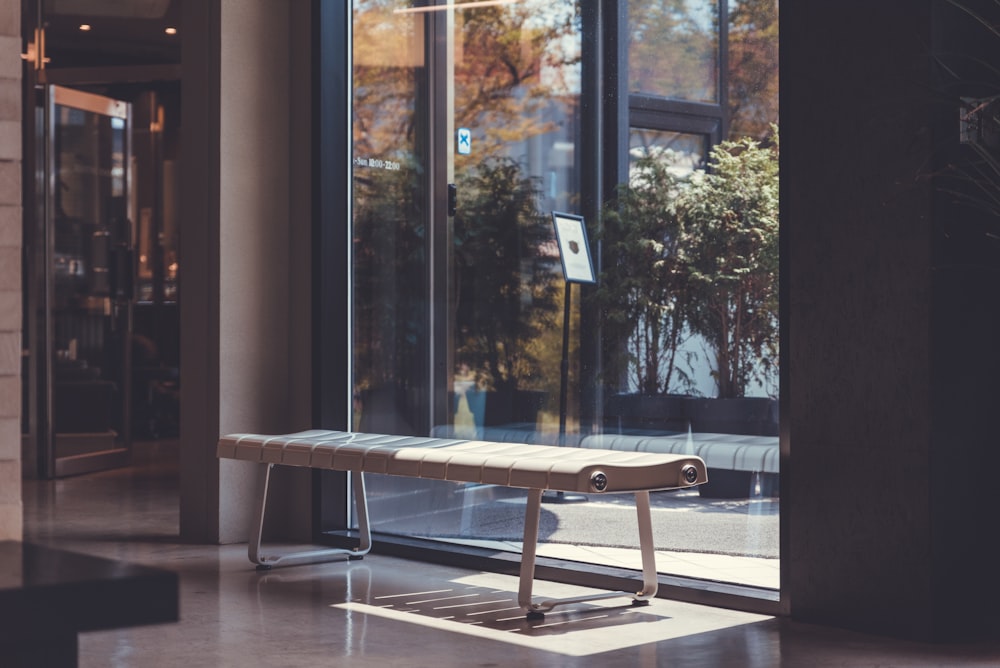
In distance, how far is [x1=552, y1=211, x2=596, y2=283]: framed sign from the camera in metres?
4.66

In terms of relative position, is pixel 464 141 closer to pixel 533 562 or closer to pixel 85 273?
pixel 533 562

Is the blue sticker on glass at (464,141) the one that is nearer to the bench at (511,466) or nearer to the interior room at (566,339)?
the interior room at (566,339)

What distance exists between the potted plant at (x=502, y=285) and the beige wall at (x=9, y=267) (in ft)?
8.61

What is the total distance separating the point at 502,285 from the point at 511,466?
123 centimetres

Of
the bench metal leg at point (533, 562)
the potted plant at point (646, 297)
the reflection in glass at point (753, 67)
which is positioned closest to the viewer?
the bench metal leg at point (533, 562)

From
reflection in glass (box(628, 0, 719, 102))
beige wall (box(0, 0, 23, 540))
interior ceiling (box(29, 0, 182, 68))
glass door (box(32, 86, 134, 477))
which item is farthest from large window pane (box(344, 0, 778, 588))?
glass door (box(32, 86, 134, 477))

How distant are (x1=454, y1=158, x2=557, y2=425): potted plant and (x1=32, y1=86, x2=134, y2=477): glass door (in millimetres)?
3980

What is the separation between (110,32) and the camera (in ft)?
27.3

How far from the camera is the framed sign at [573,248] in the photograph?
4.66m

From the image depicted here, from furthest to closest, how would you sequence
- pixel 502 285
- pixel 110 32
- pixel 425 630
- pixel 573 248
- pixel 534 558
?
pixel 110 32 → pixel 502 285 → pixel 573 248 → pixel 534 558 → pixel 425 630
